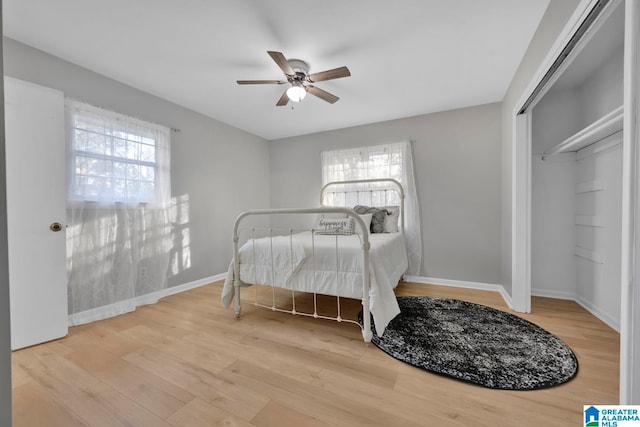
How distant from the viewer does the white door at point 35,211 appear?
1881 millimetres

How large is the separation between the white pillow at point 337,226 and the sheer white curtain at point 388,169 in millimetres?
969

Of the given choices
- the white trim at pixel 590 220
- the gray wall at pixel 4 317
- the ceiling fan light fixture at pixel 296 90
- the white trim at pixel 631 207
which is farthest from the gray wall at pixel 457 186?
the gray wall at pixel 4 317

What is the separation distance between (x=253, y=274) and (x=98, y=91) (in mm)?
2361

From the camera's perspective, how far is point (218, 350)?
183 centimetres

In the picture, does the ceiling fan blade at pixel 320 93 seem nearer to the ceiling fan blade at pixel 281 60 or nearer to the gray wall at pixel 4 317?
the ceiling fan blade at pixel 281 60

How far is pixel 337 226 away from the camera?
3068mm

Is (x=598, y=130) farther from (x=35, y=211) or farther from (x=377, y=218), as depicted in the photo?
(x=35, y=211)

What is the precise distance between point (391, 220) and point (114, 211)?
3.15 metres

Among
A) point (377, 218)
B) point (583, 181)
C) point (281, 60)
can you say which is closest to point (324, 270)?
point (377, 218)

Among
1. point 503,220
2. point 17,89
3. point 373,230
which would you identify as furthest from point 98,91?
point 503,220

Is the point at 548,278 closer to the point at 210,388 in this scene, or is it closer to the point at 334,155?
the point at 334,155

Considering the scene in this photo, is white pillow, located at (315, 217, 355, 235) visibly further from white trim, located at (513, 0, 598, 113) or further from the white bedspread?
white trim, located at (513, 0, 598, 113)

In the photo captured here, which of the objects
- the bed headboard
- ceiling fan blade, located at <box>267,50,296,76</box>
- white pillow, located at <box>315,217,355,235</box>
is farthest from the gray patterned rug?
ceiling fan blade, located at <box>267,50,296,76</box>

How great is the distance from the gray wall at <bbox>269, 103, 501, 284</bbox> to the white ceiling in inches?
16.3
